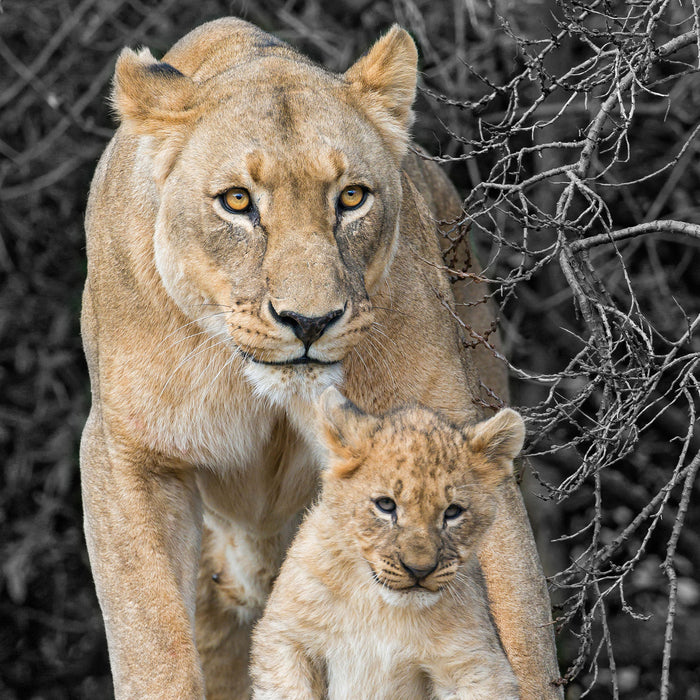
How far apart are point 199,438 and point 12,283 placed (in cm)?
337

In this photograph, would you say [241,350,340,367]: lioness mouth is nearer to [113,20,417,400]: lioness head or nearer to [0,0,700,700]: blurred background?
[113,20,417,400]: lioness head

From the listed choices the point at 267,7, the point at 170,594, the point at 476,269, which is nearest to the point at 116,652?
the point at 170,594

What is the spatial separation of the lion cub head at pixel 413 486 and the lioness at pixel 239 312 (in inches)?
6.6

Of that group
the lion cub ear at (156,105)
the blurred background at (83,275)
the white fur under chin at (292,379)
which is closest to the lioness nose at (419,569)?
the white fur under chin at (292,379)

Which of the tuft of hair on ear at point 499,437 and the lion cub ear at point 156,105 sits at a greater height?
the lion cub ear at point 156,105

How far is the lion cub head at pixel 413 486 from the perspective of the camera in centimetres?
287

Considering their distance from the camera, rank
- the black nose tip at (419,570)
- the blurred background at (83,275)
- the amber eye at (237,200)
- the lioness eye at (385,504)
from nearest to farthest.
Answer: the black nose tip at (419,570) → the lioness eye at (385,504) → the amber eye at (237,200) → the blurred background at (83,275)

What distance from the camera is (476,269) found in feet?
15.8

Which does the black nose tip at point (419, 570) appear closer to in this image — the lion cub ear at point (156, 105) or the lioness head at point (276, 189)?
the lioness head at point (276, 189)

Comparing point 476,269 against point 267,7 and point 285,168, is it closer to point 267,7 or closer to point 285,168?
point 285,168

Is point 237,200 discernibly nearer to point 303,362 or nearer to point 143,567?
point 303,362

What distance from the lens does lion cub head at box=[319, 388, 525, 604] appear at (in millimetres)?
2867

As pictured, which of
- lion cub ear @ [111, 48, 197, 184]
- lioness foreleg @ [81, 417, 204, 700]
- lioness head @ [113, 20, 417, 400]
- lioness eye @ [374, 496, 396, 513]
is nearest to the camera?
lioness eye @ [374, 496, 396, 513]

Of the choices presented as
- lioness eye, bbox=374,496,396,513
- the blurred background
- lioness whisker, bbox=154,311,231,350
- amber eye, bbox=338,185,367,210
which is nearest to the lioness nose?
lioness eye, bbox=374,496,396,513
